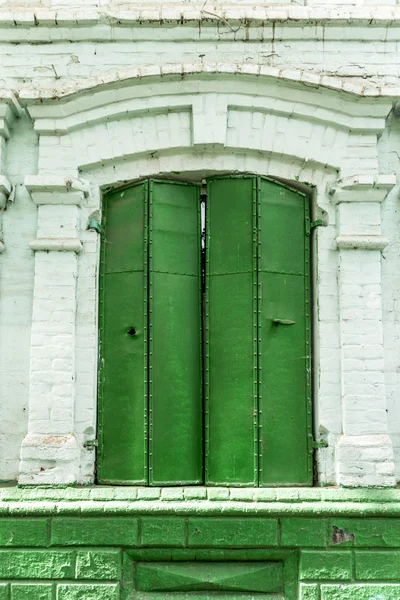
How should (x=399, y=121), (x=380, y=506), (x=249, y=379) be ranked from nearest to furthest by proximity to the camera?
1. (x=380, y=506)
2. (x=249, y=379)
3. (x=399, y=121)

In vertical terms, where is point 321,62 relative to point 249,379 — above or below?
above

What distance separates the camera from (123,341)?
196 inches

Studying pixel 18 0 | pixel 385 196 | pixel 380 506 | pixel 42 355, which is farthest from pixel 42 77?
pixel 380 506

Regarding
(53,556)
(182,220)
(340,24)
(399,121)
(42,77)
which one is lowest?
(53,556)

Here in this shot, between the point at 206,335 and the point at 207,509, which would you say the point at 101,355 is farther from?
the point at 207,509

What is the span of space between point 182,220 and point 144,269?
0.52m

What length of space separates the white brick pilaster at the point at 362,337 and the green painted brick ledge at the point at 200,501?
0.47 feet

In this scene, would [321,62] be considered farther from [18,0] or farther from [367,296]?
[18,0]

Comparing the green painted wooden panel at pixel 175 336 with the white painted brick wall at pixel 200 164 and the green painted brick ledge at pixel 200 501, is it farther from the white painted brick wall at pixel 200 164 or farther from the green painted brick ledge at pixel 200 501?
the white painted brick wall at pixel 200 164

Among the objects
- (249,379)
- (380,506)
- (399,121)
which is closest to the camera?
(380,506)

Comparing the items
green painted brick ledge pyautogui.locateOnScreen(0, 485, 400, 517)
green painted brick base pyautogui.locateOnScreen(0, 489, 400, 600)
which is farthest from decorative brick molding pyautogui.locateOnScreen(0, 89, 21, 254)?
green painted brick base pyautogui.locateOnScreen(0, 489, 400, 600)

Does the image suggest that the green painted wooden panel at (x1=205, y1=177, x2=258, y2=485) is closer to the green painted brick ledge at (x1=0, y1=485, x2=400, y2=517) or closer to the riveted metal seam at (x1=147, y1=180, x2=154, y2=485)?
the green painted brick ledge at (x1=0, y1=485, x2=400, y2=517)

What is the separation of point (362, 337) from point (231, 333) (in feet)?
3.39

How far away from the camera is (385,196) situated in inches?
199
